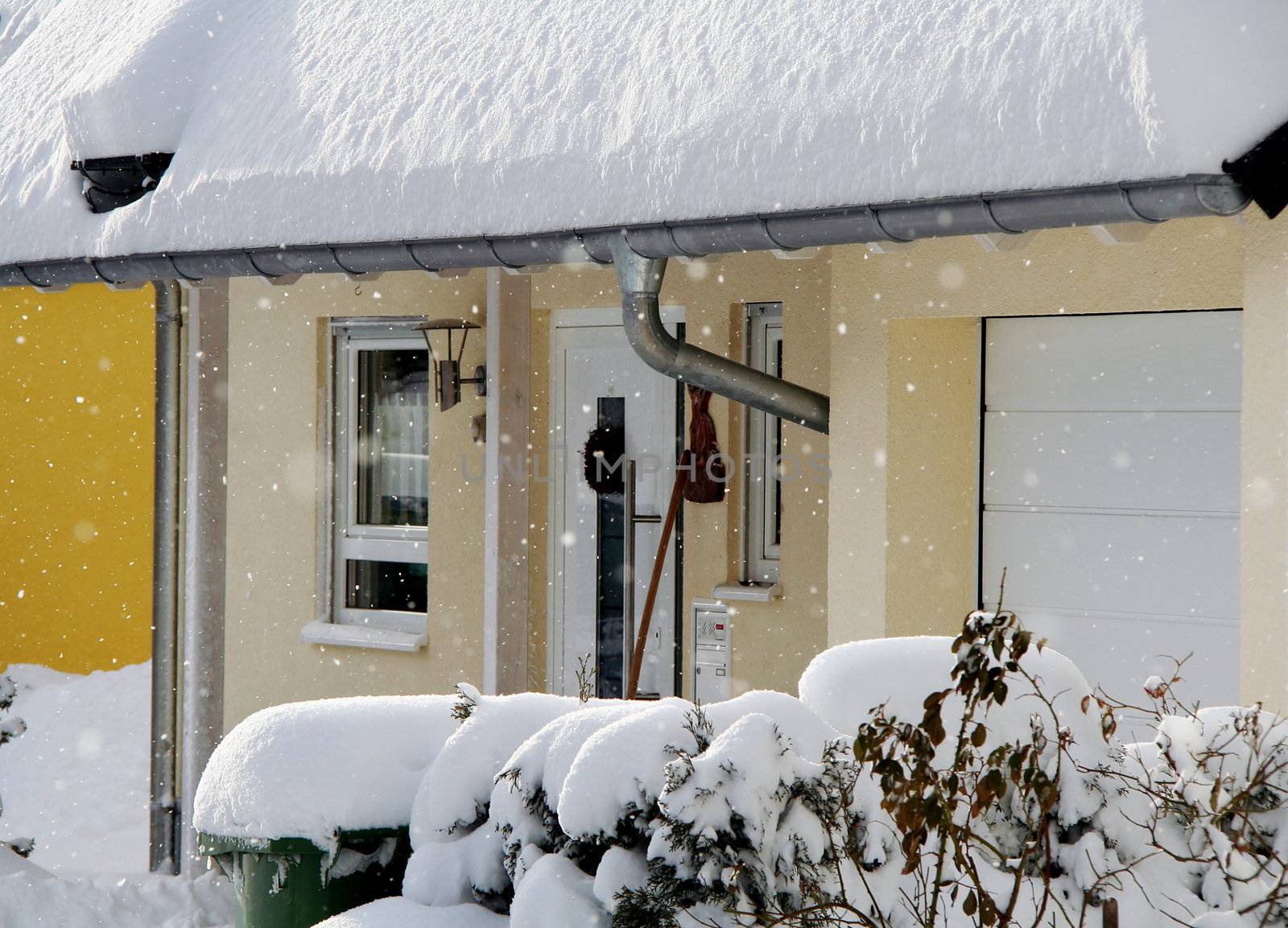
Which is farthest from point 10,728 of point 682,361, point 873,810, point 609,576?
point 873,810

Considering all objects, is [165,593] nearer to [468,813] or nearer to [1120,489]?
[468,813]

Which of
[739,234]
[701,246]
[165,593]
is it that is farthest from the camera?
[165,593]

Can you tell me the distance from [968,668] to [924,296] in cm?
273

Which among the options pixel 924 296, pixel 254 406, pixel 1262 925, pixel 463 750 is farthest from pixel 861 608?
pixel 254 406

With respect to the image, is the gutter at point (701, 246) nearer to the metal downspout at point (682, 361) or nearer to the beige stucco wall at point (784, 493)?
the metal downspout at point (682, 361)

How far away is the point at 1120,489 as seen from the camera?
535 centimetres

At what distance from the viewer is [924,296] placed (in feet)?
17.6

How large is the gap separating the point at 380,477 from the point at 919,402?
3876 mm

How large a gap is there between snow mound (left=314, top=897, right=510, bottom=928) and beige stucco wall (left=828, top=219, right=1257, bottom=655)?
235 cm

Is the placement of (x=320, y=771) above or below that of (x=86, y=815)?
above

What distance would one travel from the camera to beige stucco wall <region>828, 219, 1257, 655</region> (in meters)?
5.14

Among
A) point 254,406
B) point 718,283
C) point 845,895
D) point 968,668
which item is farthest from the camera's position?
point 254,406

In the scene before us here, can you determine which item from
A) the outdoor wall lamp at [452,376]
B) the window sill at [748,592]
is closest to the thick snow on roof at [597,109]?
the outdoor wall lamp at [452,376]

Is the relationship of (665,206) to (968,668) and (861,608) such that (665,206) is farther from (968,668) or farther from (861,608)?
(968,668)
